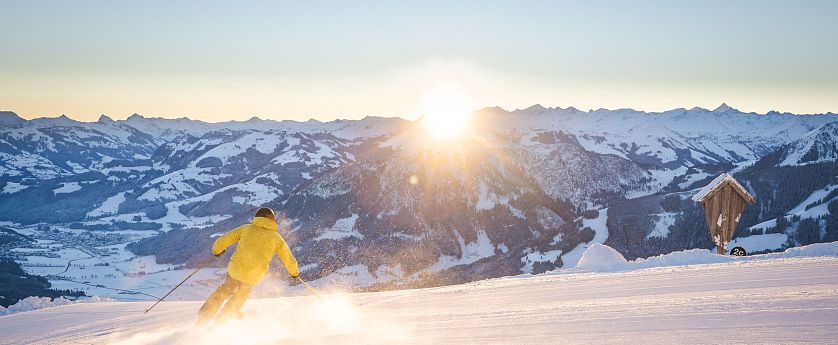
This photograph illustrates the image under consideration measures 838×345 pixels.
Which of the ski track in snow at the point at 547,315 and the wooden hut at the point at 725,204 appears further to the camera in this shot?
the wooden hut at the point at 725,204

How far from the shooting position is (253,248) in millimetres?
10109

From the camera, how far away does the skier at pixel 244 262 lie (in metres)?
9.94

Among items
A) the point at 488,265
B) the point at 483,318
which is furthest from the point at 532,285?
the point at 488,265

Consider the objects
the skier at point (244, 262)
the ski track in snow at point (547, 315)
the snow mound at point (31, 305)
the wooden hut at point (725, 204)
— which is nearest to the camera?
the ski track in snow at point (547, 315)

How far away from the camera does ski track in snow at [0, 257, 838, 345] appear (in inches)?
268

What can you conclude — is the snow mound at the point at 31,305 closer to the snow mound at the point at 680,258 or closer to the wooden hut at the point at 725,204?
the snow mound at the point at 680,258

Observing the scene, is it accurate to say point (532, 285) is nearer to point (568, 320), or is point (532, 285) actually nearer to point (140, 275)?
point (568, 320)

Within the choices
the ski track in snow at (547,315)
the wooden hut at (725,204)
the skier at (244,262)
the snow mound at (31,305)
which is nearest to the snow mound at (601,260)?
the ski track in snow at (547,315)

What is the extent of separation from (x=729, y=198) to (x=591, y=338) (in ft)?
44.6

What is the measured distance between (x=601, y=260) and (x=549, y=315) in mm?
8224

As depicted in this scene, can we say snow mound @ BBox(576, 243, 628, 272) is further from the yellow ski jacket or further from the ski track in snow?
the yellow ski jacket

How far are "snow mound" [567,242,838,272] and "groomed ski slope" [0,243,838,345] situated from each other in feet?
0.62

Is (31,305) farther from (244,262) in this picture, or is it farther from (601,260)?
(601,260)

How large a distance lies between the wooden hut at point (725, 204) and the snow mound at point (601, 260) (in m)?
4.07
